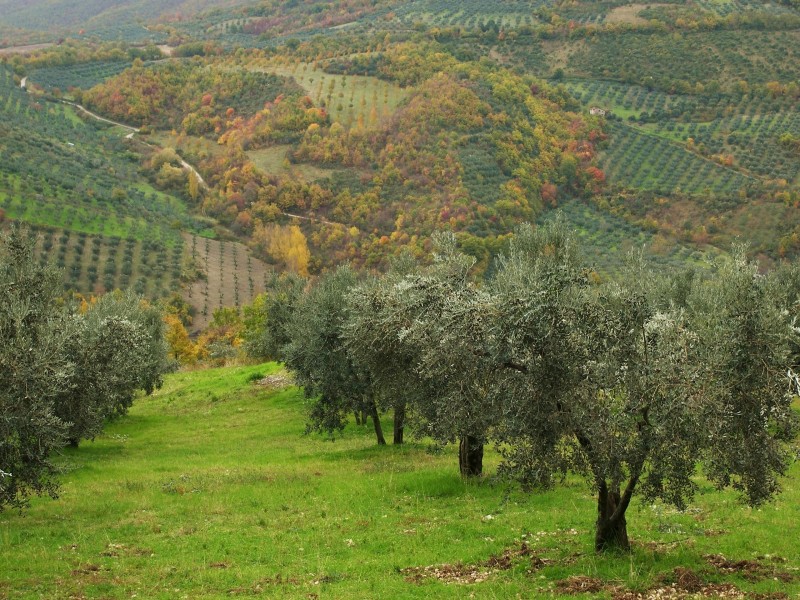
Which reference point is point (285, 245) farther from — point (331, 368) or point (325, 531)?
point (325, 531)

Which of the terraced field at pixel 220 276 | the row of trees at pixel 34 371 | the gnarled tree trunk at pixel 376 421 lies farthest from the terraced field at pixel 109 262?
the row of trees at pixel 34 371

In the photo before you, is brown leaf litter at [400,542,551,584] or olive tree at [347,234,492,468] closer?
brown leaf litter at [400,542,551,584]

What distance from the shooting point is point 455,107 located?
181000mm

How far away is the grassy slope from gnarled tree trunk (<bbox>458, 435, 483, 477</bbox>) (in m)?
0.65

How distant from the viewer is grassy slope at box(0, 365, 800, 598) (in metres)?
18.8

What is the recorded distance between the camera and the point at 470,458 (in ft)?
A: 96.3

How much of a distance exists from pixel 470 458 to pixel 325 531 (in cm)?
722

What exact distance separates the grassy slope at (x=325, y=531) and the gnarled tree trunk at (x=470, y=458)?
0.65 metres

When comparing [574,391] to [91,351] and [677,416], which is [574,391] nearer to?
[677,416]

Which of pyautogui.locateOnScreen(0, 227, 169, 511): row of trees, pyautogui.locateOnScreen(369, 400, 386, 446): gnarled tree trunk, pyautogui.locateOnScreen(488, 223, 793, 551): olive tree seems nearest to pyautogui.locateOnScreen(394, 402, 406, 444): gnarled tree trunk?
A: pyautogui.locateOnScreen(369, 400, 386, 446): gnarled tree trunk

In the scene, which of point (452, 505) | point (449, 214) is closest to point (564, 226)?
point (452, 505)

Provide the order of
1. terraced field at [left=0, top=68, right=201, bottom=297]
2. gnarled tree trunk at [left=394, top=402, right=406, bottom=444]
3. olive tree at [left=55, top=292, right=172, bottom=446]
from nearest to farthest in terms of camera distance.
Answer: olive tree at [left=55, top=292, right=172, bottom=446] < gnarled tree trunk at [left=394, top=402, right=406, bottom=444] < terraced field at [left=0, top=68, right=201, bottom=297]

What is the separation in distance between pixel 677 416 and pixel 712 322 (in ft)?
9.45

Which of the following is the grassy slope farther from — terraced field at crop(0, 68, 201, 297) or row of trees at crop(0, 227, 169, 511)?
terraced field at crop(0, 68, 201, 297)
